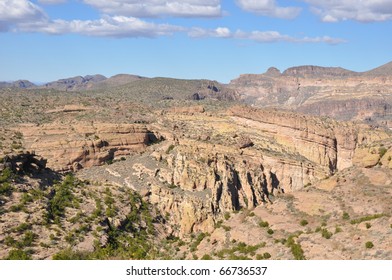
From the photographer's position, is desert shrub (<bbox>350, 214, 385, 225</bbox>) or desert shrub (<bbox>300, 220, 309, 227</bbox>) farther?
desert shrub (<bbox>300, 220, 309, 227</bbox>)

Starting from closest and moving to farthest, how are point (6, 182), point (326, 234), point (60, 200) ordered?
point (326, 234) → point (6, 182) → point (60, 200)

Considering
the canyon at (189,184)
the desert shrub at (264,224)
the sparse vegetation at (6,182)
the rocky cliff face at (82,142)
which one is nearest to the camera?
the canyon at (189,184)

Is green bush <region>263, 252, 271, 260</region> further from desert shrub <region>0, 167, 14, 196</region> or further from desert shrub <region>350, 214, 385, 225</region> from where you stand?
desert shrub <region>0, 167, 14, 196</region>

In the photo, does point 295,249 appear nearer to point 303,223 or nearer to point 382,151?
point 303,223

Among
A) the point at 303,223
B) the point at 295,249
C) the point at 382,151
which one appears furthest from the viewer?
the point at 382,151

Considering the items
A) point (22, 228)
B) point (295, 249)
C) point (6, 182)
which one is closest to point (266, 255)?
point (295, 249)

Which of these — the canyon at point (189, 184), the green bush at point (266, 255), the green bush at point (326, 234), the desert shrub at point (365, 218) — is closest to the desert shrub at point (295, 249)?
the canyon at point (189, 184)

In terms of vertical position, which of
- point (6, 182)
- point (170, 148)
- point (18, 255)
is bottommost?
point (18, 255)

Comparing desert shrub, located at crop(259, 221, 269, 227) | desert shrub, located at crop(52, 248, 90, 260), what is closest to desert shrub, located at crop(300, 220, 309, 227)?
desert shrub, located at crop(259, 221, 269, 227)

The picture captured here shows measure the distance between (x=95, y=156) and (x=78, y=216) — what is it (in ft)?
56.0

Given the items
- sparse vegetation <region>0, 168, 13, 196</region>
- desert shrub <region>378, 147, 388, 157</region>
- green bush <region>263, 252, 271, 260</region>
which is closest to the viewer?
green bush <region>263, 252, 271, 260</region>

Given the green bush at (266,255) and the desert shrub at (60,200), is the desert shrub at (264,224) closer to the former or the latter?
the green bush at (266,255)

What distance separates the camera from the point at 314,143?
7075 centimetres

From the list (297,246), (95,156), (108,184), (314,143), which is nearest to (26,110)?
(95,156)
